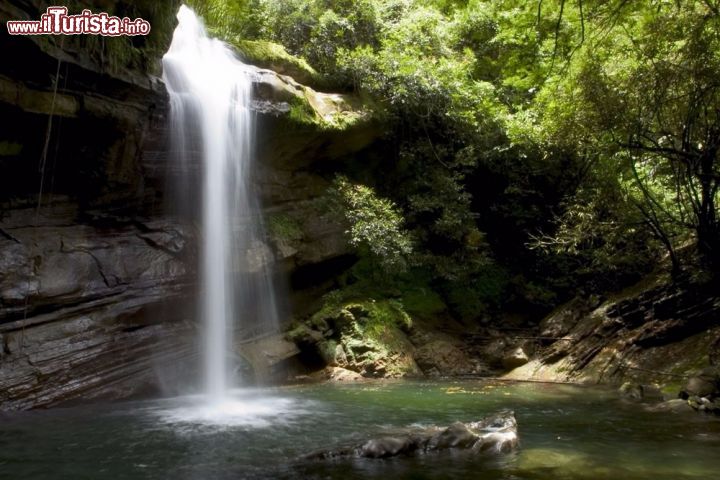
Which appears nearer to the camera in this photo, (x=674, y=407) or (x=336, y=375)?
(x=674, y=407)

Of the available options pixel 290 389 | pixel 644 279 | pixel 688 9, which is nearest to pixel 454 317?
pixel 644 279

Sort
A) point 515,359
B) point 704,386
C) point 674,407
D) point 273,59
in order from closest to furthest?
point 674,407 → point 704,386 → point 515,359 → point 273,59

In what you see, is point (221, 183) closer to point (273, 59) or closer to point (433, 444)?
point (273, 59)

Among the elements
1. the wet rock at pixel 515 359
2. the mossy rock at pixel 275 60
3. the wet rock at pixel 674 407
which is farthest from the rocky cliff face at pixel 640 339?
the mossy rock at pixel 275 60

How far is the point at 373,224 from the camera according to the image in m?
15.0

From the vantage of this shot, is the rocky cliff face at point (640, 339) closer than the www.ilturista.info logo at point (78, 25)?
No

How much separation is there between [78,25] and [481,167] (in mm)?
13342

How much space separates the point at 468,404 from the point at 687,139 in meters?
6.64

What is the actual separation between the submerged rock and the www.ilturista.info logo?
7.87 m

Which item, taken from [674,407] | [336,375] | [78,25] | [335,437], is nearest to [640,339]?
[674,407]

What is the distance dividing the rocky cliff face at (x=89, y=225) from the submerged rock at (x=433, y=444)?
641 centimetres

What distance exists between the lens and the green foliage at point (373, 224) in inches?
585

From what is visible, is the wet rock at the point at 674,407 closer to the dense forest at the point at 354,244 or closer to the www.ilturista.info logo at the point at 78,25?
the dense forest at the point at 354,244

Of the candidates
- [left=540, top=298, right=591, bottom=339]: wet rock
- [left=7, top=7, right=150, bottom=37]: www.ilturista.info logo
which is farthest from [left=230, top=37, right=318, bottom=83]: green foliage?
[left=540, top=298, right=591, bottom=339]: wet rock
